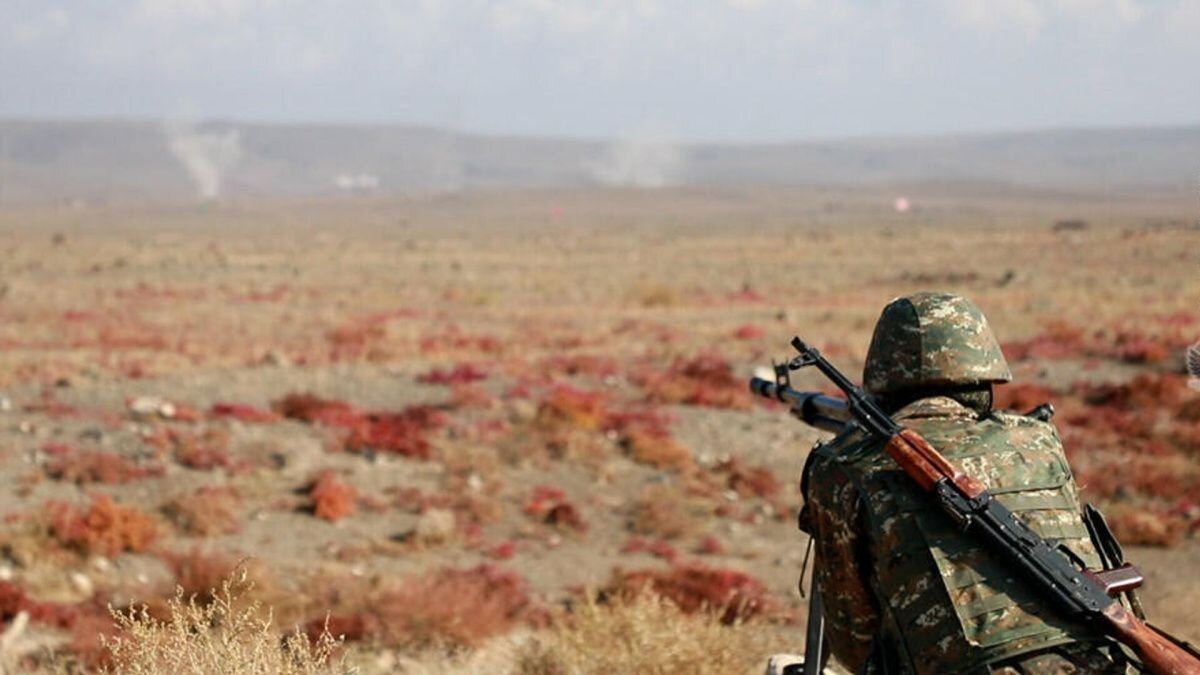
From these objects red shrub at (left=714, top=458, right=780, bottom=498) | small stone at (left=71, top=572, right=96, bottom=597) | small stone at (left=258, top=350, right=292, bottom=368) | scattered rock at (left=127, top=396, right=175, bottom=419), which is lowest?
small stone at (left=258, top=350, right=292, bottom=368)

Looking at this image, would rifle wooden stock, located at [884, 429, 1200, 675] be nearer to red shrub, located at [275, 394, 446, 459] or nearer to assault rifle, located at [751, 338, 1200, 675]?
assault rifle, located at [751, 338, 1200, 675]

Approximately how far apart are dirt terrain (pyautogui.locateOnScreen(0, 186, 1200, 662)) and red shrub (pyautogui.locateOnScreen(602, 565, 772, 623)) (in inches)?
2.0

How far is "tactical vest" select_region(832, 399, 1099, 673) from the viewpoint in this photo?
3.19 m

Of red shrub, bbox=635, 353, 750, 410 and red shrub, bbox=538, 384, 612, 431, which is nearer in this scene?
red shrub, bbox=538, 384, 612, 431

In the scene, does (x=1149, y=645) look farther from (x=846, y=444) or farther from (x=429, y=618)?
(x=429, y=618)

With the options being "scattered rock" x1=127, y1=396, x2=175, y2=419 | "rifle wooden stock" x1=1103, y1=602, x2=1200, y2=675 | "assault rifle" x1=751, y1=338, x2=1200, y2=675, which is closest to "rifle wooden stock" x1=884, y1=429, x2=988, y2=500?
"assault rifle" x1=751, y1=338, x2=1200, y2=675

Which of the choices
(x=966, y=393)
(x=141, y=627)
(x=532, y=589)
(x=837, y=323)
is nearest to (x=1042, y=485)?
(x=966, y=393)

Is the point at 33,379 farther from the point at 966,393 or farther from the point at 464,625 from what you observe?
the point at 966,393

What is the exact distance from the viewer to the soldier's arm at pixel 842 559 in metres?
3.63

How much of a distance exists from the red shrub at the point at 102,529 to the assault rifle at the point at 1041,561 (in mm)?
8918

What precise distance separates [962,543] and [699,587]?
650cm

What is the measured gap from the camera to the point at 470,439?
15.1 m

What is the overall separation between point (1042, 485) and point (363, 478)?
10859 millimetres

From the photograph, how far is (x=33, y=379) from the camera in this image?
1938 centimetres
